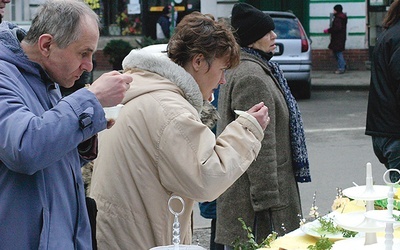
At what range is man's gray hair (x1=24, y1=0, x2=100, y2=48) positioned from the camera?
8.36ft

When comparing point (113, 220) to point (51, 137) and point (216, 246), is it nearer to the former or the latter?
point (51, 137)

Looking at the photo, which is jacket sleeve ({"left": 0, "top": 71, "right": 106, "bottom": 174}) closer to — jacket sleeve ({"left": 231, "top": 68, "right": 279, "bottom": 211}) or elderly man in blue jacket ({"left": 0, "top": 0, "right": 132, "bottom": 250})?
elderly man in blue jacket ({"left": 0, "top": 0, "right": 132, "bottom": 250})

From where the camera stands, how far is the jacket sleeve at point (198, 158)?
2873 mm

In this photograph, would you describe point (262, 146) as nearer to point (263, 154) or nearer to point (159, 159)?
point (263, 154)

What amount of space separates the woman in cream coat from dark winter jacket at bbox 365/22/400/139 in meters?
2.18

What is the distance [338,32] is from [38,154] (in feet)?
56.3

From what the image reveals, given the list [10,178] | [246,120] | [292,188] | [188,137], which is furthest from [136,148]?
[292,188]

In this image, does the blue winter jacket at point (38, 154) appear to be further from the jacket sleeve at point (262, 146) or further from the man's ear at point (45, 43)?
the jacket sleeve at point (262, 146)

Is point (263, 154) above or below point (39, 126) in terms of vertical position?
below

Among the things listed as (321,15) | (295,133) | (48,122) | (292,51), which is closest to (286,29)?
(292,51)

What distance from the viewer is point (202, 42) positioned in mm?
3188

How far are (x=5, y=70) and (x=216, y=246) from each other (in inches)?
105

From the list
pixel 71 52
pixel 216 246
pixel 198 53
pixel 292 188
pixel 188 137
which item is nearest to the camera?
pixel 71 52

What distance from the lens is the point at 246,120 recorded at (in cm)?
303
